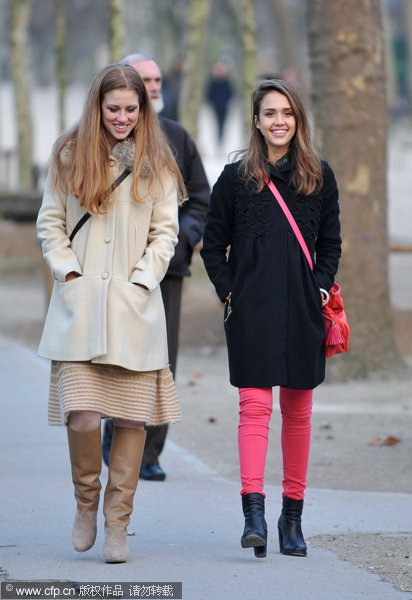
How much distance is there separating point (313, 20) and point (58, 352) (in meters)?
6.45

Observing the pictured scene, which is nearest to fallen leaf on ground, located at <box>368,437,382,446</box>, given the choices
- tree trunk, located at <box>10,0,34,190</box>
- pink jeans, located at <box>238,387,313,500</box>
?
pink jeans, located at <box>238,387,313,500</box>

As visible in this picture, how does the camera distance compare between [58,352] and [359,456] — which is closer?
[58,352]

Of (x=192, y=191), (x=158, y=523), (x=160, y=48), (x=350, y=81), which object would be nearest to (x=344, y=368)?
(x=350, y=81)

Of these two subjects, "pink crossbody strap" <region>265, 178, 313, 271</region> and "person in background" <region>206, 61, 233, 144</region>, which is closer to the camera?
"pink crossbody strap" <region>265, 178, 313, 271</region>

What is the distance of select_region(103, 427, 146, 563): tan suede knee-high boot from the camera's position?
5258 millimetres

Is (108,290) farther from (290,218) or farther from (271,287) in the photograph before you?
(290,218)

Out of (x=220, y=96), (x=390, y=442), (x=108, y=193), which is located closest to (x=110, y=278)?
(x=108, y=193)

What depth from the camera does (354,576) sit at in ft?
17.1

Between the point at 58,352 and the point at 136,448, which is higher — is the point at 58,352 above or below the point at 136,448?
above

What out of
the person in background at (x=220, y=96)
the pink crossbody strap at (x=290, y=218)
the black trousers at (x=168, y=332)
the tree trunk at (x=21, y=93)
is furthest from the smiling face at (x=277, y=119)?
the person in background at (x=220, y=96)

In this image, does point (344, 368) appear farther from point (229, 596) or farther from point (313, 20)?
point (229, 596)

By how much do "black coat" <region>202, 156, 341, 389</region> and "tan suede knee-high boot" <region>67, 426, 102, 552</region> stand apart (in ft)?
2.07

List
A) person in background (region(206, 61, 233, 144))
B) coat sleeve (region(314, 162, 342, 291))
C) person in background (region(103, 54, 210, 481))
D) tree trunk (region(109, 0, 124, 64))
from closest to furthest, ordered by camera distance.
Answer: coat sleeve (region(314, 162, 342, 291)), person in background (region(103, 54, 210, 481)), tree trunk (region(109, 0, 124, 64)), person in background (region(206, 61, 233, 144))

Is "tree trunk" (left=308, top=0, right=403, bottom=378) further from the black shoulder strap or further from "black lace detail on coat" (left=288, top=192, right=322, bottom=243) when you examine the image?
the black shoulder strap
